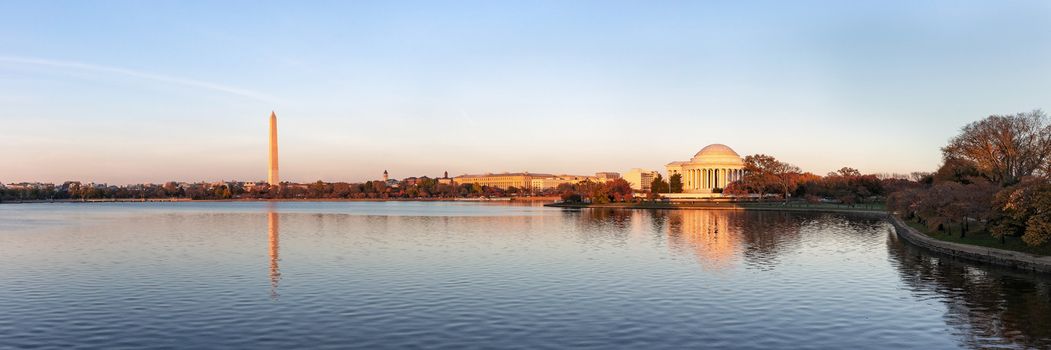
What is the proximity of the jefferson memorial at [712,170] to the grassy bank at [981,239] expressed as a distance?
404 feet

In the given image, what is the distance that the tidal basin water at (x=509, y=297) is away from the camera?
20234mm

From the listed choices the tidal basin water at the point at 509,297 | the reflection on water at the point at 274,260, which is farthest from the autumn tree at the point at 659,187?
the tidal basin water at the point at 509,297

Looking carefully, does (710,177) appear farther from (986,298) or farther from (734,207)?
(986,298)

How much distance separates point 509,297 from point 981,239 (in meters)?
32.2

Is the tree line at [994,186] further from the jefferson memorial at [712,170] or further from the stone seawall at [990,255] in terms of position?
the jefferson memorial at [712,170]

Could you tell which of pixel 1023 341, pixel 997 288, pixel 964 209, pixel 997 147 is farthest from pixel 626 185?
pixel 1023 341

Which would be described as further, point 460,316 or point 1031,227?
point 1031,227

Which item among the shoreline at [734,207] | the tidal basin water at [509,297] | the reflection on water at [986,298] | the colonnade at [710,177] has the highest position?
the colonnade at [710,177]

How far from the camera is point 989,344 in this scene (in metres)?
19.7

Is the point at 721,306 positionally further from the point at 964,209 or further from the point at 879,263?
the point at 964,209

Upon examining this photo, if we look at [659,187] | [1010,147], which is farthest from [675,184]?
[1010,147]

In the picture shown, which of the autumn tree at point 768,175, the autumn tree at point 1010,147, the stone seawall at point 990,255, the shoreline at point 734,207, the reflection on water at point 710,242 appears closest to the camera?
the stone seawall at point 990,255

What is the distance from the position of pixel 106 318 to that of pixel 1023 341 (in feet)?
81.9

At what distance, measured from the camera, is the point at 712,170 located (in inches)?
7180
